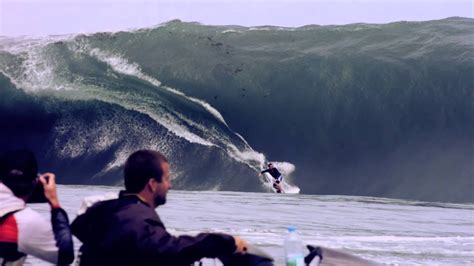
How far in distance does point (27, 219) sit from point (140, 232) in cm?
44

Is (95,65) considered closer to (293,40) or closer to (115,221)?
(293,40)

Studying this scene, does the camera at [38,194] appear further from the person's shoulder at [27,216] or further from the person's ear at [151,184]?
the person's ear at [151,184]

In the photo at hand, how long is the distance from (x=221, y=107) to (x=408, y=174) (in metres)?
7.27

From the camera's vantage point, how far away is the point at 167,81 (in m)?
33.6

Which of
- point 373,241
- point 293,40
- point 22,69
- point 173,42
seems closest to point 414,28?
point 293,40

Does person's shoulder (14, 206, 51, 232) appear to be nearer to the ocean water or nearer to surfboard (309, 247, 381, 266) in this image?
surfboard (309, 247, 381, 266)

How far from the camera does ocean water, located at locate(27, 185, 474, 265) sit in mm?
8578

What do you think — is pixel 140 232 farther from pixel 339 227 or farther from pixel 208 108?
pixel 208 108

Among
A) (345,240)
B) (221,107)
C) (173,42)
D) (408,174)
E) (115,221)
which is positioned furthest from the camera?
(173,42)

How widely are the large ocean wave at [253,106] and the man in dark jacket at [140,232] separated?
2310cm

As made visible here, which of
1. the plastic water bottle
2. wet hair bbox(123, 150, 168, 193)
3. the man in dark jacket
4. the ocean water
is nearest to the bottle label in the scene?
the plastic water bottle

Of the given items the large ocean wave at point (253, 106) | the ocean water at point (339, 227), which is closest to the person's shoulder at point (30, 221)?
the ocean water at point (339, 227)

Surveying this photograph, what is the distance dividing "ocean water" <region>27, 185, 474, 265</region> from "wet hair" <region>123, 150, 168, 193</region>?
3.37m

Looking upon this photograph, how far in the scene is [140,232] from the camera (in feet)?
9.20
